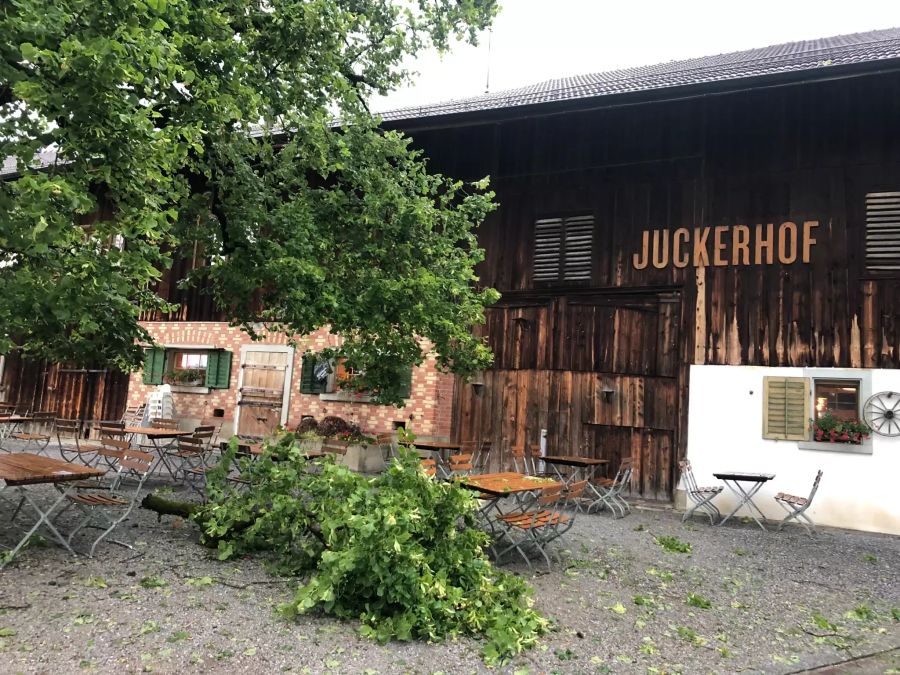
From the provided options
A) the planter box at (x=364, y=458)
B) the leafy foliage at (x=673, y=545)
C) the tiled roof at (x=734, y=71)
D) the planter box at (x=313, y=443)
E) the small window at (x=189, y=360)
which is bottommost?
the leafy foliage at (x=673, y=545)

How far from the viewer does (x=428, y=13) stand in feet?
22.4

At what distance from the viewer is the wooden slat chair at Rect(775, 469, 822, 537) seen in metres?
7.65

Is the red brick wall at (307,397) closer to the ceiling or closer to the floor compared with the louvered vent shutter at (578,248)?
closer to the floor

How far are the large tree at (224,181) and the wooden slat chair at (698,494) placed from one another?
3491 mm

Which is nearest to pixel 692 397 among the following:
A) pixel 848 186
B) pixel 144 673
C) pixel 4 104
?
pixel 848 186

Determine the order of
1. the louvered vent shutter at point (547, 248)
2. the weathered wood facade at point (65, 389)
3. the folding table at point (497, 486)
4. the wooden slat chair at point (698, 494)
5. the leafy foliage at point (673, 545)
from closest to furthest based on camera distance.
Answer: the folding table at point (497, 486) → the leafy foliage at point (673, 545) → the wooden slat chair at point (698, 494) → the louvered vent shutter at point (547, 248) → the weathered wood facade at point (65, 389)

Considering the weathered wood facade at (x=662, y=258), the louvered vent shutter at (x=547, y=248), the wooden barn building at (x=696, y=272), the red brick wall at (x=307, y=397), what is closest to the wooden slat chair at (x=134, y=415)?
the red brick wall at (x=307, y=397)

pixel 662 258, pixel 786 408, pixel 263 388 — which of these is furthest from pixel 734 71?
pixel 263 388

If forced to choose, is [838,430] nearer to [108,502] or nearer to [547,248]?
[547,248]

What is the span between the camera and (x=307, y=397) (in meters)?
12.3

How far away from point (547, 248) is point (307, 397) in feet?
18.2

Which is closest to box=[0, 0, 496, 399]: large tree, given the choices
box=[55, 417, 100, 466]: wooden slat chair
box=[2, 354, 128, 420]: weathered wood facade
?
box=[55, 417, 100, 466]: wooden slat chair

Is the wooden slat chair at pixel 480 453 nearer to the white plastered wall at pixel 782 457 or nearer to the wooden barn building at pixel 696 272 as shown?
the wooden barn building at pixel 696 272

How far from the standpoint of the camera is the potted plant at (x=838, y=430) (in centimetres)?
808
